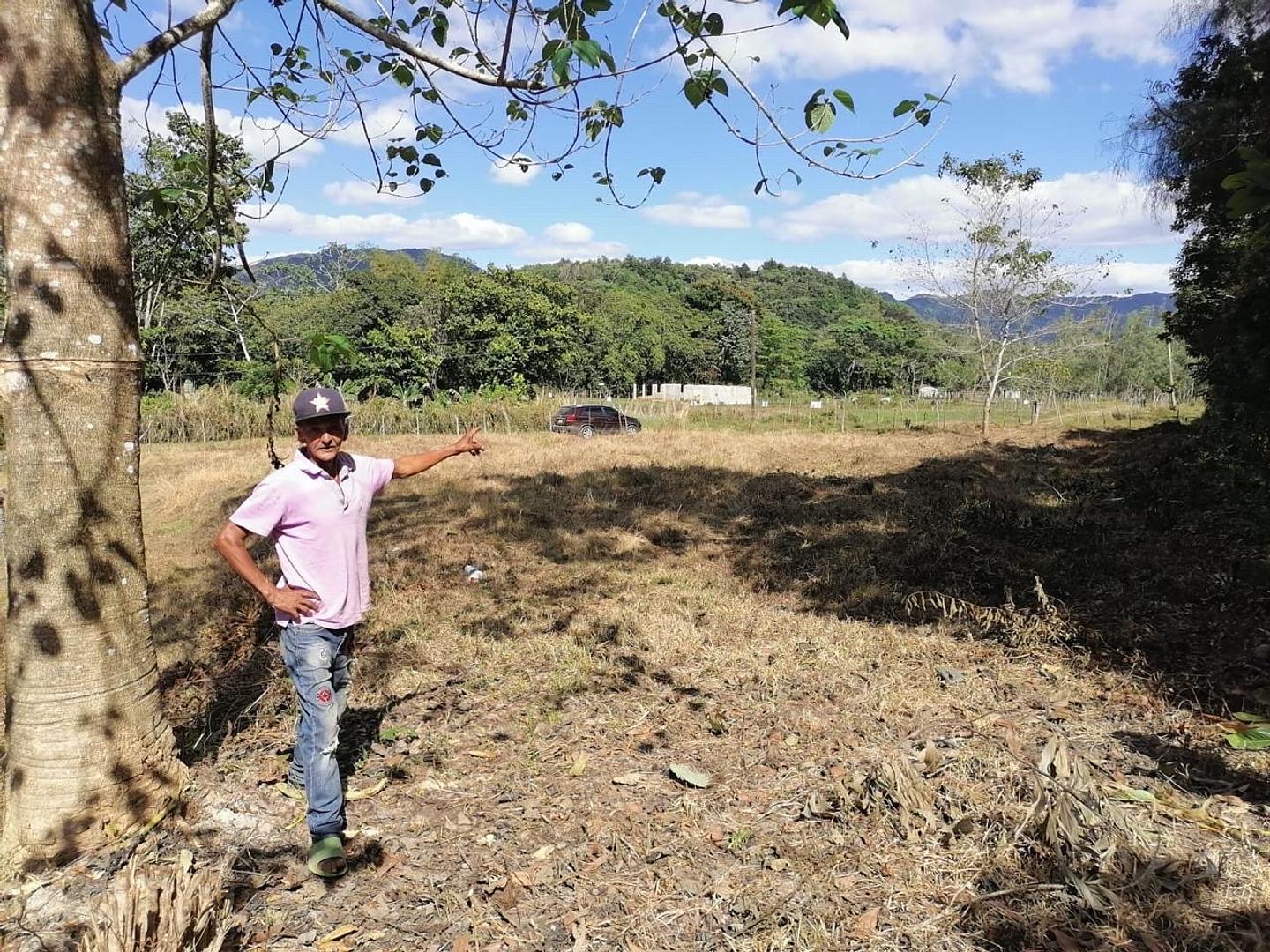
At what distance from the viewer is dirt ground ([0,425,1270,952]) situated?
2.56m

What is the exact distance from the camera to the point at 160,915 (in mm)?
1942

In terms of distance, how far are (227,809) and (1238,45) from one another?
45.4 feet

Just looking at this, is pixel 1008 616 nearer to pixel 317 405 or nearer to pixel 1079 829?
pixel 1079 829

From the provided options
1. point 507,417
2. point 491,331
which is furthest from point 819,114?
point 491,331

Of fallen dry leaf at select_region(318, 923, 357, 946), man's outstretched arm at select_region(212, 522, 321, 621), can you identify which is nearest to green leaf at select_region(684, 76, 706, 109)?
man's outstretched arm at select_region(212, 522, 321, 621)

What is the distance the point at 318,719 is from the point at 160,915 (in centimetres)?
97

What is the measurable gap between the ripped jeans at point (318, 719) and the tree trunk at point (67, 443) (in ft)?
1.93

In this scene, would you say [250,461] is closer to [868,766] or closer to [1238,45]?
[868,766]

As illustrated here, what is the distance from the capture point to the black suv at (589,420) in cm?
2644

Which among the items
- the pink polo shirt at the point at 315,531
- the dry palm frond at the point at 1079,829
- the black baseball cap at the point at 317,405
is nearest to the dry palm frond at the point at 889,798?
the dry palm frond at the point at 1079,829

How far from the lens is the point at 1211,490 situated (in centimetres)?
880

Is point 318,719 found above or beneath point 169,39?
beneath

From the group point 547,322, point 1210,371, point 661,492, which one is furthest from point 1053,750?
point 547,322

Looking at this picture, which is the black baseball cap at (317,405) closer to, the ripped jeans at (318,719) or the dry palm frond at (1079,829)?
the ripped jeans at (318,719)
